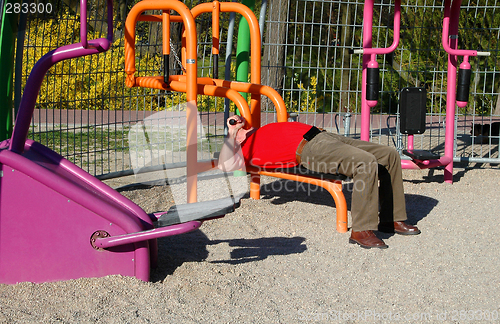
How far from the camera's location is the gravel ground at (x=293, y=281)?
96.7 inches

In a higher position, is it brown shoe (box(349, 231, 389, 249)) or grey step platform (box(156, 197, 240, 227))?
grey step platform (box(156, 197, 240, 227))

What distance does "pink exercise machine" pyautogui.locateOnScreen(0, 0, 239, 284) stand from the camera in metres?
2.53

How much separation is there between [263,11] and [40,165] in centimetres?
302

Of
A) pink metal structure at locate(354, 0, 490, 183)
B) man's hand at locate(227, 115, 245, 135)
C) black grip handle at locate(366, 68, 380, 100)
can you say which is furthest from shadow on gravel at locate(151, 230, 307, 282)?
pink metal structure at locate(354, 0, 490, 183)

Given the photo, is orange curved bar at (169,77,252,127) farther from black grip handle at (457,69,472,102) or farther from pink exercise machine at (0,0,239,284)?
black grip handle at (457,69,472,102)

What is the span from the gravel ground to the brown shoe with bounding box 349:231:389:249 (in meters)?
0.04

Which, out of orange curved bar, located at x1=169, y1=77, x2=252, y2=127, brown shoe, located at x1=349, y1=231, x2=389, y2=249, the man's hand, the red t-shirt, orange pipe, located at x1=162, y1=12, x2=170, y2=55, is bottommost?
brown shoe, located at x1=349, y1=231, x2=389, y2=249

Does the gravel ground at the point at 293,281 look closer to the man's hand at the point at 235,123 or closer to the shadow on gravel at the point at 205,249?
the shadow on gravel at the point at 205,249

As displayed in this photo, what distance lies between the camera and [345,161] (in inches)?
136

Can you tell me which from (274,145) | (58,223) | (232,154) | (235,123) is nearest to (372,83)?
(274,145)

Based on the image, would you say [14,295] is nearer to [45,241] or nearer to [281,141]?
[45,241]

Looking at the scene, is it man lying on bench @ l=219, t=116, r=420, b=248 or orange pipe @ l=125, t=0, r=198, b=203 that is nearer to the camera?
man lying on bench @ l=219, t=116, r=420, b=248

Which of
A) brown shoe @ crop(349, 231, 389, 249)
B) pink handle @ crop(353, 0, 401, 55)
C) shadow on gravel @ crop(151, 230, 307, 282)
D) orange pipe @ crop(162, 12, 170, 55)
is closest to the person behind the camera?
shadow on gravel @ crop(151, 230, 307, 282)

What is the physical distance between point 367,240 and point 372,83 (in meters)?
1.60
